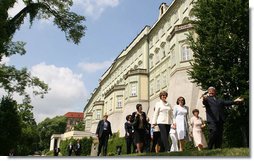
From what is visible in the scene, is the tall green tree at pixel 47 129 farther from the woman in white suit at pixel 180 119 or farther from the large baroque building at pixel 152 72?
the large baroque building at pixel 152 72

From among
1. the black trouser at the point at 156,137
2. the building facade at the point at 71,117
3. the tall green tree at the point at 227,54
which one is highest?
the tall green tree at the point at 227,54

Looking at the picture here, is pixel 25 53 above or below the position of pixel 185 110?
above

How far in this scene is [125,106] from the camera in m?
34.5

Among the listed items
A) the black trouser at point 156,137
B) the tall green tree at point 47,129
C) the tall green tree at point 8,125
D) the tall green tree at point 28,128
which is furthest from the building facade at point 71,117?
the black trouser at point 156,137

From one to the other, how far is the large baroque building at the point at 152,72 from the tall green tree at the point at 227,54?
7443 millimetres

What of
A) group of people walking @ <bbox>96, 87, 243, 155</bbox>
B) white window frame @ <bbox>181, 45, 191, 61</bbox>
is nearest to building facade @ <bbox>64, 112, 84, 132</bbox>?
group of people walking @ <bbox>96, 87, 243, 155</bbox>

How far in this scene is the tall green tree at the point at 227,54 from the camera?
10.9 m

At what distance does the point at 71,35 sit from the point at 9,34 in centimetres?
185

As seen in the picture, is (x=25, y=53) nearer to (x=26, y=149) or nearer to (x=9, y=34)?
(x=9, y=34)

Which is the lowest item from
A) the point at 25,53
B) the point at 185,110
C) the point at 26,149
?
the point at 26,149

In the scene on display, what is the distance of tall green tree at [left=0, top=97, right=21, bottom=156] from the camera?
28.3 feet

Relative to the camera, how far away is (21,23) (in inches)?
446

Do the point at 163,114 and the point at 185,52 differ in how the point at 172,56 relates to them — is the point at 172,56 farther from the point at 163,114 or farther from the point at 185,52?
the point at 163,114

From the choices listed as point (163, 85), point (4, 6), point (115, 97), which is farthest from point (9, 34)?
point (115, 97)
